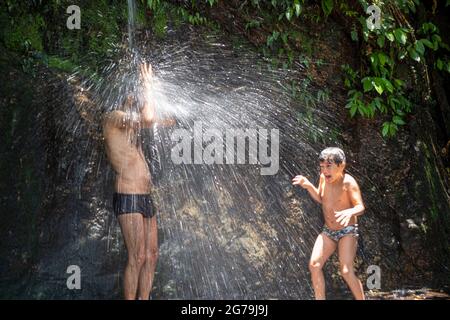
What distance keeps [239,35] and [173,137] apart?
135cm

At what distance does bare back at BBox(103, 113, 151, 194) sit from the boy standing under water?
4.31 ft

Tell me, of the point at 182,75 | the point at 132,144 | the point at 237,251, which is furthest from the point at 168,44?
the point at 237,251

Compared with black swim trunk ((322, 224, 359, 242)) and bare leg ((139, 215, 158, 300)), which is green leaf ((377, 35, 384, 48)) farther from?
bare leg ((139, 215, 158, 300))

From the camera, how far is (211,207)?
6473 millimetres

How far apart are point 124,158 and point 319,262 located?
1.85 metres

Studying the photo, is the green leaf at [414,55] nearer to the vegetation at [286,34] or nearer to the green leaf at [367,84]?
the vegetation at [286,34]

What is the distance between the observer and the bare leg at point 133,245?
5.06 meters

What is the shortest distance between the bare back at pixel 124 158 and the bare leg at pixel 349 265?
68.0 inches

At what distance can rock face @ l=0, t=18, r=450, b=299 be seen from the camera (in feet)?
19.9

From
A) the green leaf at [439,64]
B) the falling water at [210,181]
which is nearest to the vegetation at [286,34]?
the falling water at [210,181]

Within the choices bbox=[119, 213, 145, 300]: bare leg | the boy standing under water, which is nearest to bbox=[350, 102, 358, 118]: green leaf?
the boy standing under water

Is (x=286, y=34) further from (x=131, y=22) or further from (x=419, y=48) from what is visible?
(x=131, y=22)

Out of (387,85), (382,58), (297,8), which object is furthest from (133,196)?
(382,58)

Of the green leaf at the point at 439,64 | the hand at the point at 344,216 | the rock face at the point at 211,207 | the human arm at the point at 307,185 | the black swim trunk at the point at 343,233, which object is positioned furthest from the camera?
the green leaf at the point at 439,64
